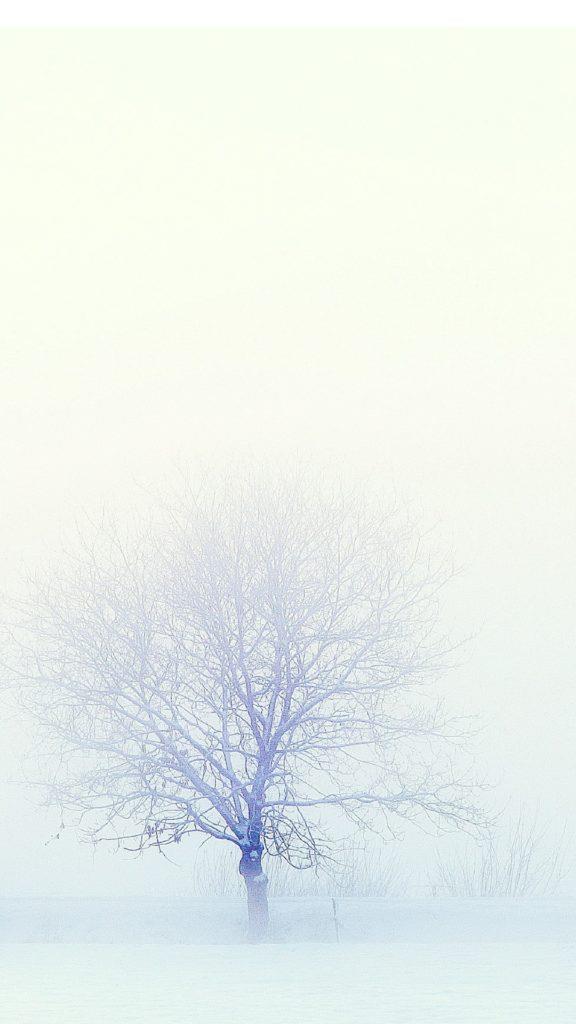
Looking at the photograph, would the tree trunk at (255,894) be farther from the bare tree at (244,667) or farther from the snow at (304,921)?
the snow at (304,921)

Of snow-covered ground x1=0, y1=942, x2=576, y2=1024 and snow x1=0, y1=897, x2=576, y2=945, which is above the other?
snow x1=0, y1=897, x2=576, y2=945

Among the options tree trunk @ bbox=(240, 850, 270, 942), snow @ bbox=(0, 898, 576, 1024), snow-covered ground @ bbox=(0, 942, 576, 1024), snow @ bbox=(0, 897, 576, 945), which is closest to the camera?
snow-covered ground @ bbox=(0, 942, 576, 1024)

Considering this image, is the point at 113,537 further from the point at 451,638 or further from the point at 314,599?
the point at 451,638

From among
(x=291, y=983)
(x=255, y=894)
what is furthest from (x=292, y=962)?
(x=255, y=894)

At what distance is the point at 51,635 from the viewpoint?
13.4 meters

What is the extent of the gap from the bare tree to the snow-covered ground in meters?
1.31

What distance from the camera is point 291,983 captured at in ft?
33.5

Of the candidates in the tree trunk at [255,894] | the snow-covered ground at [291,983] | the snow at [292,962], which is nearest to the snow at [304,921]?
the snow at [292,962]

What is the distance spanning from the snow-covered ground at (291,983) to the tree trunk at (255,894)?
324mm

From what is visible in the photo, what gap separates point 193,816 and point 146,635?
1.70 m

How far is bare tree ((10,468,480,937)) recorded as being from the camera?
1278cm

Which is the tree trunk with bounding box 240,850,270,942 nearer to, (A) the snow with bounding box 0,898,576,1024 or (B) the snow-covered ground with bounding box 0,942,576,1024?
(A) the snow with bounding box 0,898,576,1024

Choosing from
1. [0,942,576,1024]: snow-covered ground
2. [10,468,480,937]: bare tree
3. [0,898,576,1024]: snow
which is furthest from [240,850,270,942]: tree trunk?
[0,942,576,1024]: snow-covered ground

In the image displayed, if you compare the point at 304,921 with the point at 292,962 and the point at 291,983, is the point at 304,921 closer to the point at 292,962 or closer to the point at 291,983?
the point at 292,962
